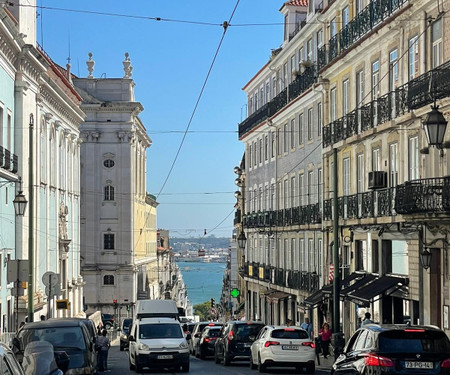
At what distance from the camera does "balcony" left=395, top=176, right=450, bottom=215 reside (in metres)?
23.6

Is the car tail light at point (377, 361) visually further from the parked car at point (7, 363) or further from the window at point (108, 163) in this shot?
the window at point (108, 163)

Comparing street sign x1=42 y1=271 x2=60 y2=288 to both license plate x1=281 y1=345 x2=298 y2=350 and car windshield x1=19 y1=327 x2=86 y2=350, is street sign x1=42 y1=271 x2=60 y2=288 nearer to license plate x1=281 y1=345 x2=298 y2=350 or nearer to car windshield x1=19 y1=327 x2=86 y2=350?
license plate x1=281 y1=345 x2=298 y2=350

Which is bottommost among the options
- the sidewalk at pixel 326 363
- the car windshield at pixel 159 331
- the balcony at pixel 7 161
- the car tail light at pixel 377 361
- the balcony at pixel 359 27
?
the sidewalk at pixel 326 363

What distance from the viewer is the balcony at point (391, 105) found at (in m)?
24.5

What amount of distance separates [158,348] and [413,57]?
11.0 meters

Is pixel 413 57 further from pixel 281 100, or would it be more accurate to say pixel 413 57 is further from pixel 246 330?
pixel 281 100

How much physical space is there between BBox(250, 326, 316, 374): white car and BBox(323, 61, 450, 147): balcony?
22.1 ft

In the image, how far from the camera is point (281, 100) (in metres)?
49.6

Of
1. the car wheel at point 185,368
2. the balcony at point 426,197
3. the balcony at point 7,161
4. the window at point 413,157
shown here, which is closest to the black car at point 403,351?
the balcony at point 426,197

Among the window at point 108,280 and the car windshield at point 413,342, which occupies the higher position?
the car windshield at point 413,342

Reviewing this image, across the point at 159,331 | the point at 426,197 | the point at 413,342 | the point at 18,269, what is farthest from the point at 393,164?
the point at 413,342

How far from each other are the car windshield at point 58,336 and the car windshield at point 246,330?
9427mm

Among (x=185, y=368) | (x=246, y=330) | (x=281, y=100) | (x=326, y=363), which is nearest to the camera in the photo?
(x=185, y=368)

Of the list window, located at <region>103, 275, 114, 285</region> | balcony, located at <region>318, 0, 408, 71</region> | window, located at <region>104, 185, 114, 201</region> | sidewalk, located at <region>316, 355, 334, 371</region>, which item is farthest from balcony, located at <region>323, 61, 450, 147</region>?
window, located at <region>104, 185, 114, 201</region>
